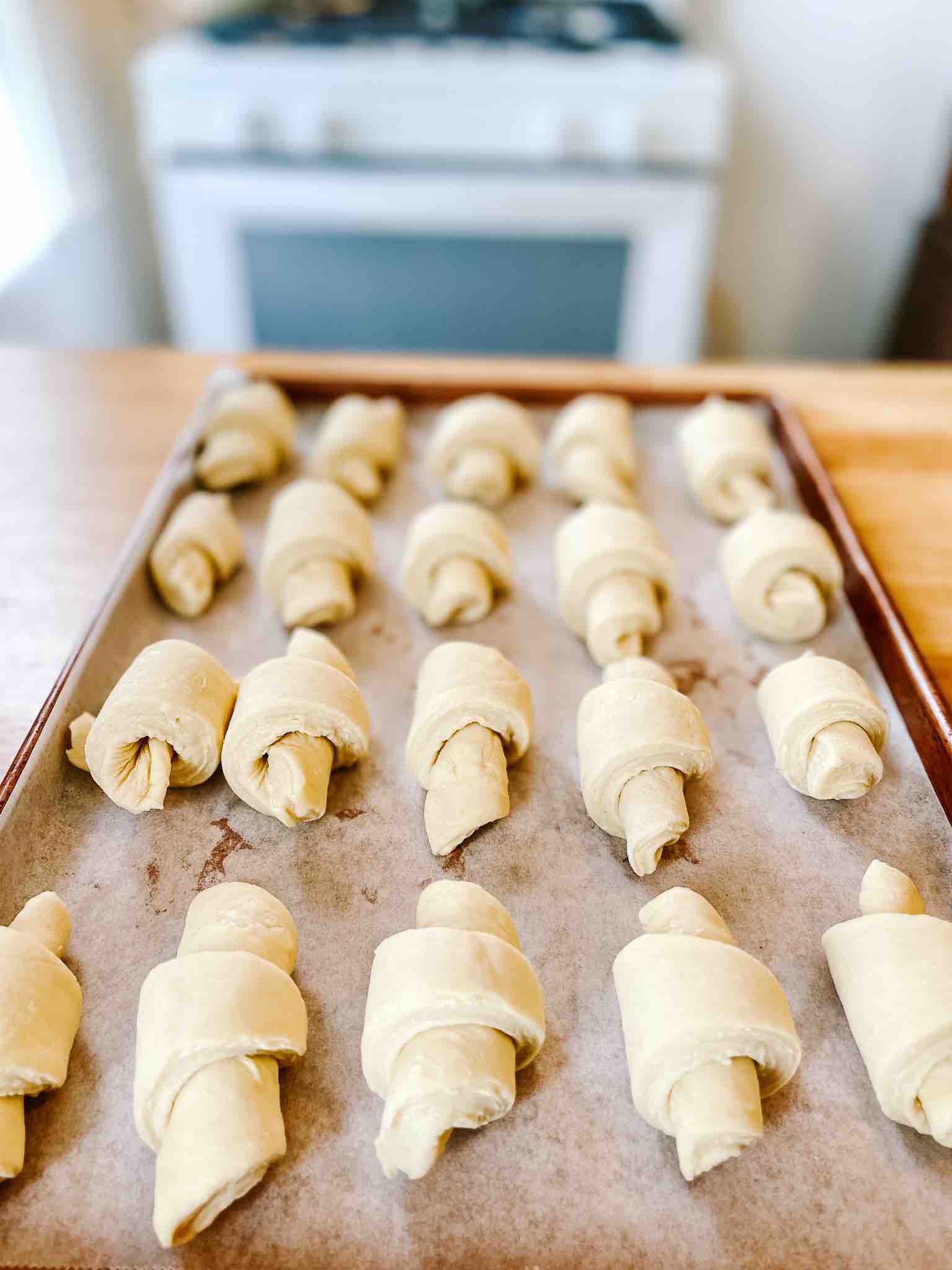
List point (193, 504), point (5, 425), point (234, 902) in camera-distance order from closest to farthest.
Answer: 1. point (234, 902)
2. point (193, 504)
3. point (5, 425)

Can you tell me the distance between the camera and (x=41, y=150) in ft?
7.19

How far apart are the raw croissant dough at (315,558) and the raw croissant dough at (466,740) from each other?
0.20 metres

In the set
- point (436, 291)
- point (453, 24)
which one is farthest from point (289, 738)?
point (453, 24)

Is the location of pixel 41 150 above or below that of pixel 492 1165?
above

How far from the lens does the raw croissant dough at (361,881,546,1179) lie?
0.66 metres

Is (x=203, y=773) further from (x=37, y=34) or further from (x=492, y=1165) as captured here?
(x=37, y=34)

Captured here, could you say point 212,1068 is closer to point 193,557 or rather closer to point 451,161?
point 193,557

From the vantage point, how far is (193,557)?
1153mm

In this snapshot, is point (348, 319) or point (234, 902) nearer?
point (234, 902)

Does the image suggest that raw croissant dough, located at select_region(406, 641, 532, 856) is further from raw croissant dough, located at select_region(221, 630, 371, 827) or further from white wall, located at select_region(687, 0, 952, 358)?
white wall, located at select_region(687, 0, 952, 358)

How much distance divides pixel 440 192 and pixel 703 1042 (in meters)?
1.94

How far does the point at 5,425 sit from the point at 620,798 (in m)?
1.14

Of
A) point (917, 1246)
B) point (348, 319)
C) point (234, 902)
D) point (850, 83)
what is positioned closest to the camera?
point (917, 1246)

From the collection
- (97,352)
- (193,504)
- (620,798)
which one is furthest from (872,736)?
(97,352)
